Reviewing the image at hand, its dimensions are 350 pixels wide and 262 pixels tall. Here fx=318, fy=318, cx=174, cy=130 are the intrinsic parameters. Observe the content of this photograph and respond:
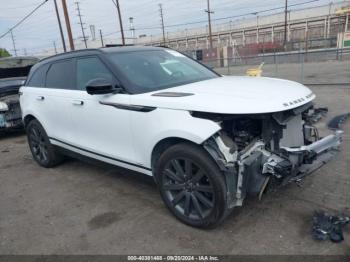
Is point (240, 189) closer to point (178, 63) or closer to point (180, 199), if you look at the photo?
point (180, 199)

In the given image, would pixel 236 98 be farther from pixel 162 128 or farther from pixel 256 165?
pixel 162 128

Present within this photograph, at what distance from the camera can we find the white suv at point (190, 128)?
9.18 ft

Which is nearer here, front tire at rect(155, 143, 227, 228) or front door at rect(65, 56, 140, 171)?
front tire at rect(155, 143, 227, 228)

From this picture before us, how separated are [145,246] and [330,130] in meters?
4.44

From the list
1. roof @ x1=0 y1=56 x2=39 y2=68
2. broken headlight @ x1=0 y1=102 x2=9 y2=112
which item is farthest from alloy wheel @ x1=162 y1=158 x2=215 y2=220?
roof @ x1=0 y1=56 x2=39 y2=68

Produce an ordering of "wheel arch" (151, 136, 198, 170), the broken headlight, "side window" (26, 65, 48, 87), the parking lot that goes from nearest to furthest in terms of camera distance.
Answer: the parking lot, "wheel arch" (151, 136, 198, 170), "side window" (26, 65, 48, 87), the broken headlight

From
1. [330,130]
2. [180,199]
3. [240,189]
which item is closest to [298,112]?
[240,189]

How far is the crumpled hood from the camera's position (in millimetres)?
2697

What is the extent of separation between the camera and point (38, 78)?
525 cm

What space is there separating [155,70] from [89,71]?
89cm

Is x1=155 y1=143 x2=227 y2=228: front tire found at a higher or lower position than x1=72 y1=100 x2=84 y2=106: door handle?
lower

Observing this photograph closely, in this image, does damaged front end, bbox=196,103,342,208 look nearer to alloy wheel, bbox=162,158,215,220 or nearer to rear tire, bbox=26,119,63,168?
alloy wheel, bbox=162,158,215,220

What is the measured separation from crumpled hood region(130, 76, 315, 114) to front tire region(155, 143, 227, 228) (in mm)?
410

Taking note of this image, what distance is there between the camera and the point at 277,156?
2.91 m
